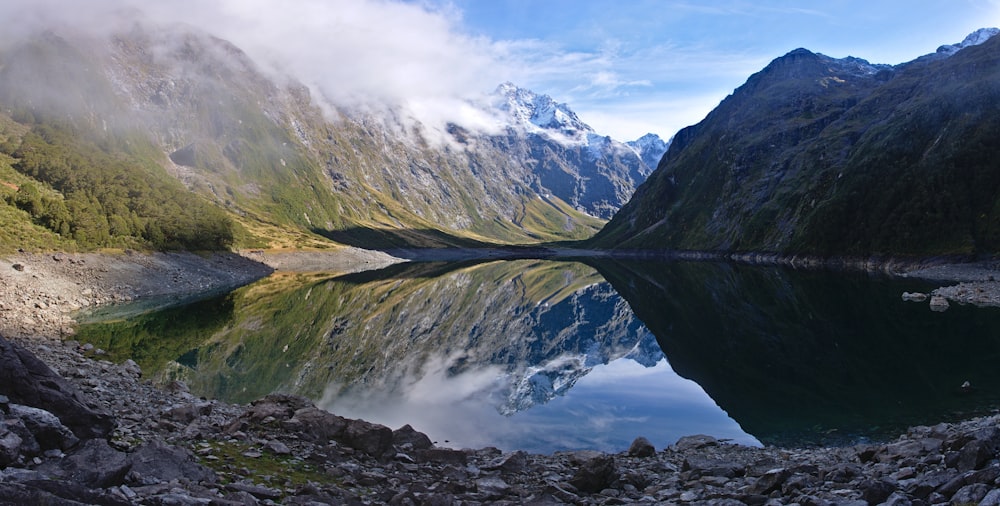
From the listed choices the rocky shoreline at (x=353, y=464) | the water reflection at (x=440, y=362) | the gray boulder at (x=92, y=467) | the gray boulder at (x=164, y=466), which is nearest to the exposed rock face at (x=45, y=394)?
the rocky shoreline at (x=353, y=464)

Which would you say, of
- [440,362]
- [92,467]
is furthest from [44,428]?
[440,362]

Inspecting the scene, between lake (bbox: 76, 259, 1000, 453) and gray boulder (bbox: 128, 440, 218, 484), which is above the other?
lake (bbox: 76, 259, 1000, 453)

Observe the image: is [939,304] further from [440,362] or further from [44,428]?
[44,428]

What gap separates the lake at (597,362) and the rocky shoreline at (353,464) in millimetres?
5579

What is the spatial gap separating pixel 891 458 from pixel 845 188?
171m

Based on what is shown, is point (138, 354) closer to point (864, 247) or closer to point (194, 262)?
point (194, 262)

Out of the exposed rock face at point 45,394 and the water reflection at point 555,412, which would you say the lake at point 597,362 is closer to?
the water reflection at point 555,412

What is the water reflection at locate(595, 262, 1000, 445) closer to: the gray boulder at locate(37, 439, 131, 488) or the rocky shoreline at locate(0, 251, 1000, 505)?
the rocky shoreline at locate(0, 251, 1000, 505)

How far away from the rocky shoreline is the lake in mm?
5579

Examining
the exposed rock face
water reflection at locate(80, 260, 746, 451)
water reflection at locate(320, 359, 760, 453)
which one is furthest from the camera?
water reflection at locate(80, 260, 746, 451)

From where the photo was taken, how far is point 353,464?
18406mm

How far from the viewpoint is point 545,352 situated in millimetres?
54812

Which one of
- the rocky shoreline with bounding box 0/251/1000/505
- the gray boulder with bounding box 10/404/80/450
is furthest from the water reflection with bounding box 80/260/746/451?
the gray boulder with bounding box 10/404/80/450

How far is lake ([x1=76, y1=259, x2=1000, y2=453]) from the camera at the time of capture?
98.6 feet
